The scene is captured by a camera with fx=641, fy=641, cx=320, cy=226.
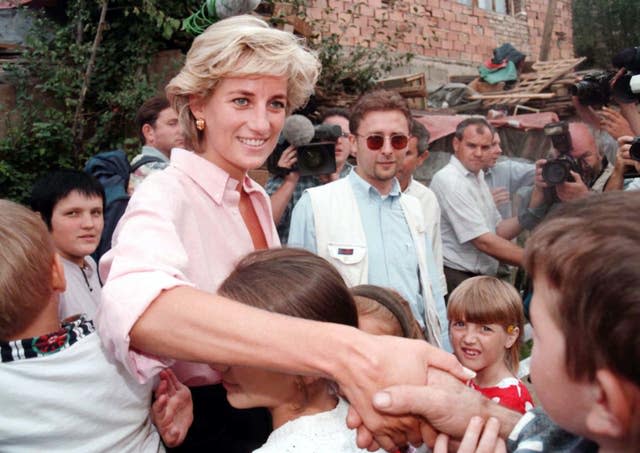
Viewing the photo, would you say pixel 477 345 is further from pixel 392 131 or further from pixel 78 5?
pixel 78 5

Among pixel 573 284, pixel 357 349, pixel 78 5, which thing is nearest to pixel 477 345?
pixel 357 349

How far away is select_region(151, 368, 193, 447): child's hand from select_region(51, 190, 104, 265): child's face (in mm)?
1386

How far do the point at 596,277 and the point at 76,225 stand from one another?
256cm

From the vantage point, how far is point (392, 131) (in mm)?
3406

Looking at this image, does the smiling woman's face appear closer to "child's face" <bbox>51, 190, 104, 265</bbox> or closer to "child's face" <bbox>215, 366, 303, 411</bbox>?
"child's face" <bbox>215, 366, 303, 411</bbox>

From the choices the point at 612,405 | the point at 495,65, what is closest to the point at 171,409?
the point at 612,405

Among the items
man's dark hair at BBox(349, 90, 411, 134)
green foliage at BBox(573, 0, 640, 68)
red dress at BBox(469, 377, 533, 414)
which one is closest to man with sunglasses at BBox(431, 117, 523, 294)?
man's dark hair at BBox(349, 90, 411, 134)

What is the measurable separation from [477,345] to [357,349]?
1704mm

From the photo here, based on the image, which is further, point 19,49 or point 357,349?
point 19,49

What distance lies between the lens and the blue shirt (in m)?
3.17

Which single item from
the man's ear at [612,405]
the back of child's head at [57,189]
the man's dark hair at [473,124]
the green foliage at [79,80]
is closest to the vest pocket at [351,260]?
the back of child's head at [57,189]

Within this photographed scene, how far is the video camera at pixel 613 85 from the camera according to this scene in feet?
10.1

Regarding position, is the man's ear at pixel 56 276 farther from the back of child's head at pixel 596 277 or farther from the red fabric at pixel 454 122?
the red fabric at pixel 454 122

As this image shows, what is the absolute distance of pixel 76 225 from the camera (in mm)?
2951
